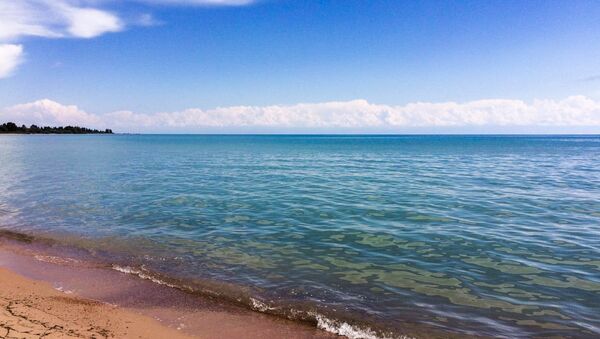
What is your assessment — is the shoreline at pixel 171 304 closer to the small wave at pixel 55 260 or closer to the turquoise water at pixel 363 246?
the small wave at pixel 55 260

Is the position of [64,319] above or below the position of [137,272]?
above

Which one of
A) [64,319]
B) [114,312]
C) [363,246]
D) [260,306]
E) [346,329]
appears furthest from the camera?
[363,246]

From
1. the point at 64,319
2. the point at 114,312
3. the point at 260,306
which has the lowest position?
the point at 260,306

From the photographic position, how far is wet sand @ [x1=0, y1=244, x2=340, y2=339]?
24.5 feet

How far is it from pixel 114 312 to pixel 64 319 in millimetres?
983

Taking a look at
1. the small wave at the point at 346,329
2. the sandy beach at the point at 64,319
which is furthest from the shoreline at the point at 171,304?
the sandy beach at the point at 64,319

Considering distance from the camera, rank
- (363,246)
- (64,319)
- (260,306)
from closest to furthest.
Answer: (64,319), (260,306), (363,246)

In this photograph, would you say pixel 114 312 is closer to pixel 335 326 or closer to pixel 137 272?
pixel 137 272

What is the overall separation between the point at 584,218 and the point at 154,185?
2883 centimetres

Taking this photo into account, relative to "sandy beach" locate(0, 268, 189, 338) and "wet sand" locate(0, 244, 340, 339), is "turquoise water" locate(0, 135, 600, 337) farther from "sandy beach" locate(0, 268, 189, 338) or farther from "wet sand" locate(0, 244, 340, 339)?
"sandy beach" locate(0, 268, 189, 338)

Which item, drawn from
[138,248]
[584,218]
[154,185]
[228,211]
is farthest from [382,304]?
[154,185]

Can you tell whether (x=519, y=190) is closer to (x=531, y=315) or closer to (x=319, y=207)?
(x=319, y=207)

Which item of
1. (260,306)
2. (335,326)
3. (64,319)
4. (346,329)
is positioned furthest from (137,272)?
(346,329)

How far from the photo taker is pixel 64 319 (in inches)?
308
